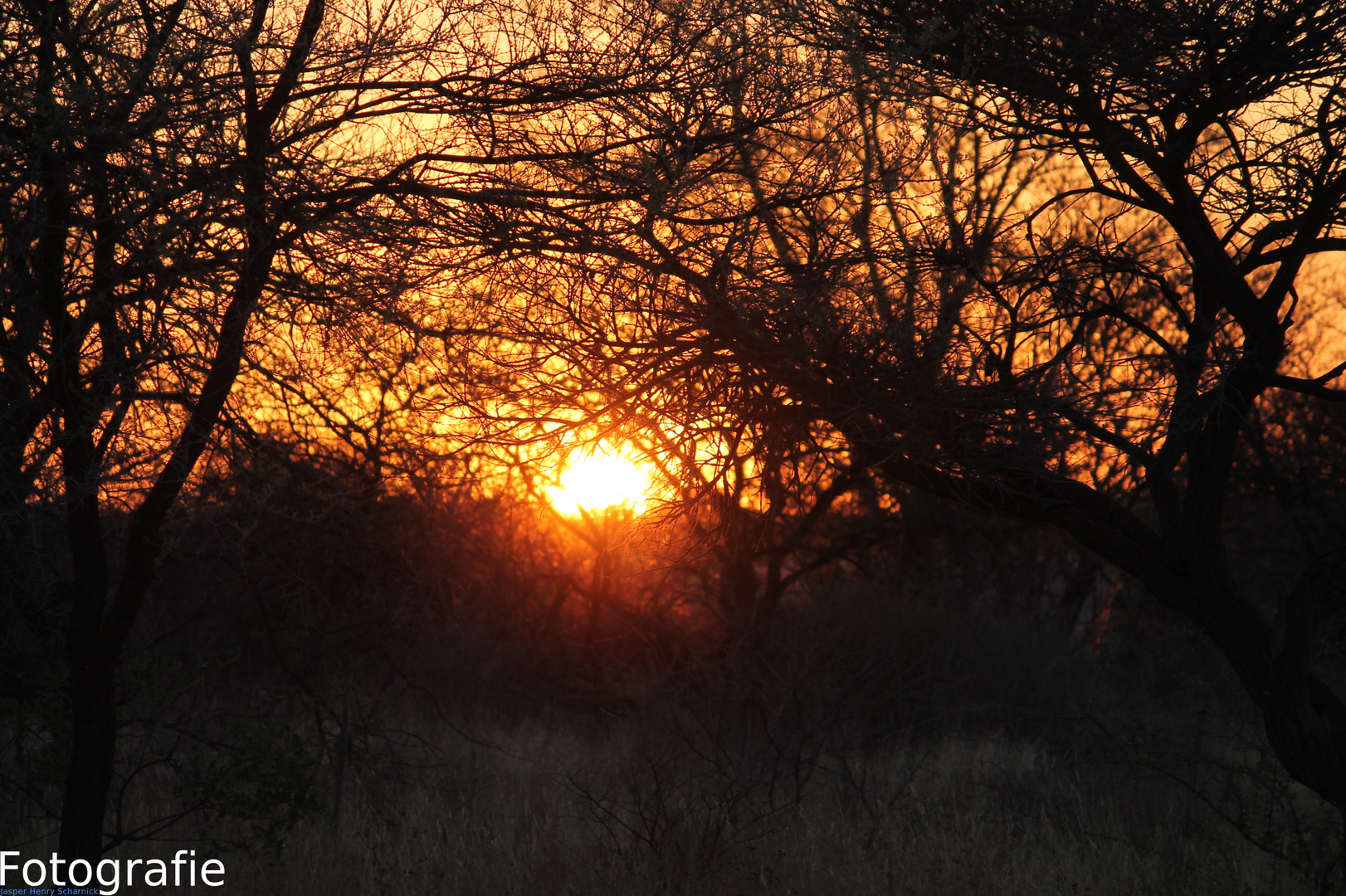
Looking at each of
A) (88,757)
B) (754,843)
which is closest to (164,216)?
(88,757)

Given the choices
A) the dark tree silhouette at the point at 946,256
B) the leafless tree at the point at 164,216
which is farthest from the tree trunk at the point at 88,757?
the dark tree silhouette at the point at 946,256

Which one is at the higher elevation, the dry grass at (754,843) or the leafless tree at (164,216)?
the leafless tree at (164,216)

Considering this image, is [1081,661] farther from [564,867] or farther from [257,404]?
[257,404]

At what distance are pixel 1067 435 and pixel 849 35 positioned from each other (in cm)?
209

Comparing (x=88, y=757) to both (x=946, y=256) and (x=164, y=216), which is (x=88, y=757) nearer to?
(x=164, y=216)

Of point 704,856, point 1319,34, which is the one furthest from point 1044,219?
point 704,856

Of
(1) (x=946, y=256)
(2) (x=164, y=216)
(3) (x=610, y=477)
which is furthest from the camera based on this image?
(3) (x=610, y=477)

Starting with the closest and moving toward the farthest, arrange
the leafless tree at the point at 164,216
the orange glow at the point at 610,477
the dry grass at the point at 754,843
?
the leafless tree at the point at 164,216 → the orange glow at the point at 610,477 → the dry grass at the point at 754,843

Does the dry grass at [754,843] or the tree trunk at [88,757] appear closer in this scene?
the tree trunk at [88,757]

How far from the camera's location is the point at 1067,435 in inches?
174

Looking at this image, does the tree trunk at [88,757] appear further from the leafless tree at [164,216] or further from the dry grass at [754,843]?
the dry grass at [754,843]

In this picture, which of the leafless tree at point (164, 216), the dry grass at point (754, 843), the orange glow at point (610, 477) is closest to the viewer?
the leafless tree at point (164, 216)

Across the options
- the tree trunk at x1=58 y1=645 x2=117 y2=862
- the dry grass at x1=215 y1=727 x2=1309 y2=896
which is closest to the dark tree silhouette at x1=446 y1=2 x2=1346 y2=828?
the dry grass at x1=215 y1=727 x2=1309 y2=896

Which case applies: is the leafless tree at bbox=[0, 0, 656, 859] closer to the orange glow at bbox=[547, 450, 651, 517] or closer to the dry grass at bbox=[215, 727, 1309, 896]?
the orange glow at bbox=[547, 450, 651, 517]
